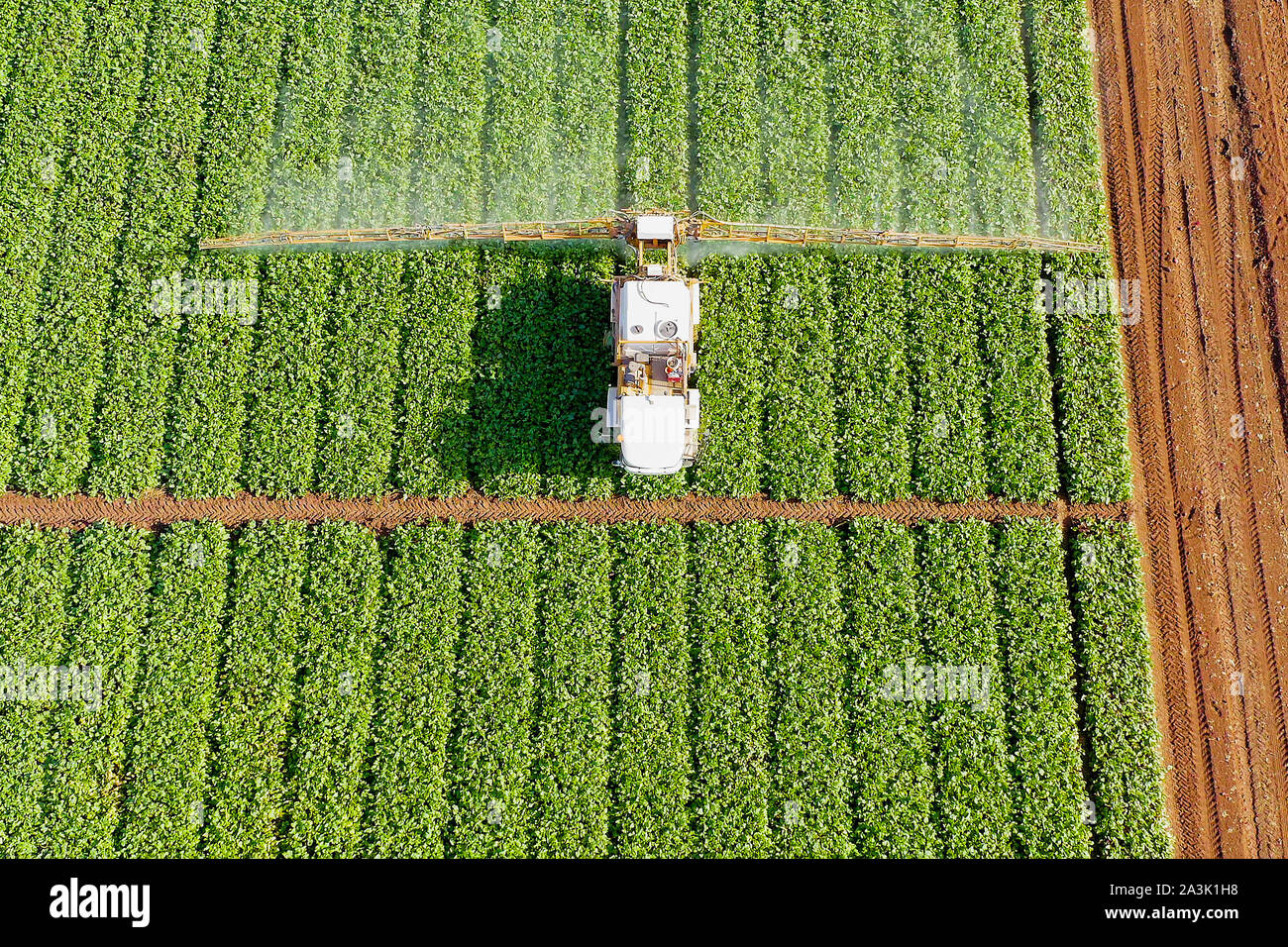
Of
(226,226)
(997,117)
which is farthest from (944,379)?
(226,226)

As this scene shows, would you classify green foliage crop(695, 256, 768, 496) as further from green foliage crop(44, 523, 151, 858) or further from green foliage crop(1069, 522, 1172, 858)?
green foliage crop(44, 523, 151, 858)

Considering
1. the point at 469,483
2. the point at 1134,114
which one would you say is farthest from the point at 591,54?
the point at 1134,114

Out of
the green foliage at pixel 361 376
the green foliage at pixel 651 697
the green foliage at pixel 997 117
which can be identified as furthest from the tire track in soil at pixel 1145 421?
the green foliage at pixel 361 376

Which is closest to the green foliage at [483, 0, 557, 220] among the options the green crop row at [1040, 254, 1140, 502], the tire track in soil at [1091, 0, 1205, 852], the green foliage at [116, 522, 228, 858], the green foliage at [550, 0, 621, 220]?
the green foliage at [550, 0, 621, 220]

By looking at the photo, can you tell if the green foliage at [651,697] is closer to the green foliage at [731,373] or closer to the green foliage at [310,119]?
the green foliage at [731,373]

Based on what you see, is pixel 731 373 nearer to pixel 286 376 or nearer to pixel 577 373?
pixel 577 373
